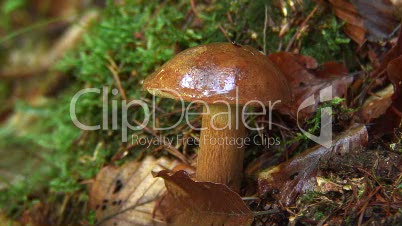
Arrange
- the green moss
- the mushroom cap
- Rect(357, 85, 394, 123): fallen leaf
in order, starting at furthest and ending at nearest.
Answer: the green moss, Rect(357, 85, 394, 123): fallen leaf, the mushroom cap

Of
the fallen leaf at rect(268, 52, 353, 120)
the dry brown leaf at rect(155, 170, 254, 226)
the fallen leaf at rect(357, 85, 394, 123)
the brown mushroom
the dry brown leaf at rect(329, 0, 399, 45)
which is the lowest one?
the dry brown leaf at rect(155, 170, 254, 226)

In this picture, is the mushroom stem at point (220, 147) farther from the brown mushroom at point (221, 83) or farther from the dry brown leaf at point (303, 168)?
the dry brown leaf at point (303, 168)

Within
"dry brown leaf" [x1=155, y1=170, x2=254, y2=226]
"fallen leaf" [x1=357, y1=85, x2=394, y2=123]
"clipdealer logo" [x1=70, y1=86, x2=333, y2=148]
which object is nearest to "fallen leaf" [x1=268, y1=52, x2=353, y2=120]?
"clipdealer logo" [x1=70, y1=86, x2=333, y2=148]

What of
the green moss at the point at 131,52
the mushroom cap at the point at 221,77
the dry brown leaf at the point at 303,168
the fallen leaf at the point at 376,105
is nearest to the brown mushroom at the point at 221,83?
the mushroom cap at the point at 221,77

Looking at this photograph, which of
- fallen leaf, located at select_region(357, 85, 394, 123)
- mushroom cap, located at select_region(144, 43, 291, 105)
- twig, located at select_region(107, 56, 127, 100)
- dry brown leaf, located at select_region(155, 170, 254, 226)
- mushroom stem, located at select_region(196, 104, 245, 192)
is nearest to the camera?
mushroom cap, located at select_region(144, 43, 291, 105)

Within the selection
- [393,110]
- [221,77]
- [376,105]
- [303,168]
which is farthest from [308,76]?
[221,77]

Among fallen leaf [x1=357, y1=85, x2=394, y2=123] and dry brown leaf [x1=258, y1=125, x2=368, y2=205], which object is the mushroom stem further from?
fallen leaf [x1=357, y1=85, x2=394, y2=123]
